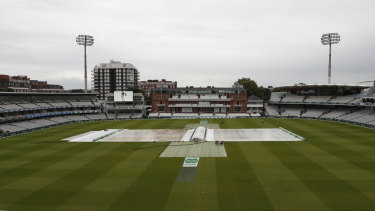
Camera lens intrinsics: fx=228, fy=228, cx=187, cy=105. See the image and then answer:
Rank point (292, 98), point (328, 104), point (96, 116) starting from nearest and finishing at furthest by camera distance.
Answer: point (328, 104) < point (96, 116) < point (292, 98)

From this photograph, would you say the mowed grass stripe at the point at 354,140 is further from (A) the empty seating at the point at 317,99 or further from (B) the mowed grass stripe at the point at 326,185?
(A) the empty seating at the point at 317,99

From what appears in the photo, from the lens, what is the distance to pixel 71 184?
20.1m

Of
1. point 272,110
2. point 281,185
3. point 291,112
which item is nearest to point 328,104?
point 291,112

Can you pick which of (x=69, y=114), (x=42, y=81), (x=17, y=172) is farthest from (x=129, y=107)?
(x=42, y=81)

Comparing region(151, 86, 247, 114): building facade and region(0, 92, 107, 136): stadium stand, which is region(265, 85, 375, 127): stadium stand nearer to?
region(151, 86, 247, 114): building facade

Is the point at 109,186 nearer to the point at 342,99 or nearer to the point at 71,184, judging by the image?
the point at 71,184

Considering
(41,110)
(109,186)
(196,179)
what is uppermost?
(41,110)

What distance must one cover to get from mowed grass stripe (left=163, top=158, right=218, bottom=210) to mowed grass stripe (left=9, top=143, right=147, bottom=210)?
321 inches

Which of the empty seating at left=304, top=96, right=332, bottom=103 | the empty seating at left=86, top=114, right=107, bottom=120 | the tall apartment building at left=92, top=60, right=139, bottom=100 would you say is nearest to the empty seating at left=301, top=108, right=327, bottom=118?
the empty seating at left=304, top=96, right=332, bottom=103

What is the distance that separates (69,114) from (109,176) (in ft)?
201

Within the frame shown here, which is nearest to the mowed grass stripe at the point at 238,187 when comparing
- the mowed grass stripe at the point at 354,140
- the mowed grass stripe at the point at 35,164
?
the mowed grass stripe at the point at 354,140

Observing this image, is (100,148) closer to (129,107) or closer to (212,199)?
(212,199)

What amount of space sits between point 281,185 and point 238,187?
365 centimetres

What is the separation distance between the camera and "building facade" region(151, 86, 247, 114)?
83000 mm
